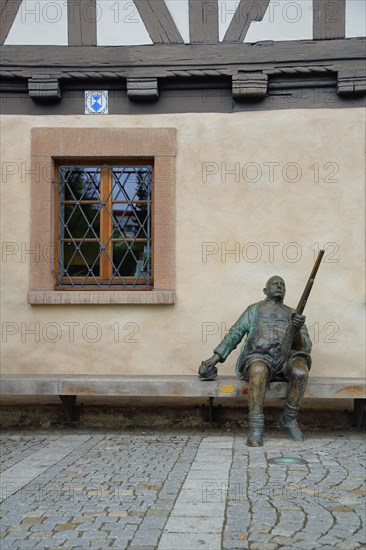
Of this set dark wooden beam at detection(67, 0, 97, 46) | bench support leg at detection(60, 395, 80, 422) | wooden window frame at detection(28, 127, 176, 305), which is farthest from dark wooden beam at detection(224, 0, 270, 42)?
bench support leg at detection(60, 395, 80, 422)

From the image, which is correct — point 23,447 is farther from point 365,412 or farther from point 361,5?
point 361,5

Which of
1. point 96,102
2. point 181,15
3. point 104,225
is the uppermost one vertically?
point 181,15

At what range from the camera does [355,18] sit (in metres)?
7.11

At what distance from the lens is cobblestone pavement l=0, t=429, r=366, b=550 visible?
3.67 m

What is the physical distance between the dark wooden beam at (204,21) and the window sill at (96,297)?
2.47 metres

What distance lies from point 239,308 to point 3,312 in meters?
2.28

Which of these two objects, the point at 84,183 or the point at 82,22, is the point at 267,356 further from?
the point at 82,22

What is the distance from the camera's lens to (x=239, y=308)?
7.16 m

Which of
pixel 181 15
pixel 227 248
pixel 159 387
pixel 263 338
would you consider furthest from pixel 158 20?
pixel 159 387

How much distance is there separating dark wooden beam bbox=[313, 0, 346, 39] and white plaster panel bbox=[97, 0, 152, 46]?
163 centimetres

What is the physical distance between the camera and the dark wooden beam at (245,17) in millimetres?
7191

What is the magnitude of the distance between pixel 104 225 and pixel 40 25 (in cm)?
205

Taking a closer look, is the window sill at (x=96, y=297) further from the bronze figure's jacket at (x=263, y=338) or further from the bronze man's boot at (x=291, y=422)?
the bronze man's boot at (x=291, y=422)

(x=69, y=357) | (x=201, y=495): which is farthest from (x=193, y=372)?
(x=201, y=495)
